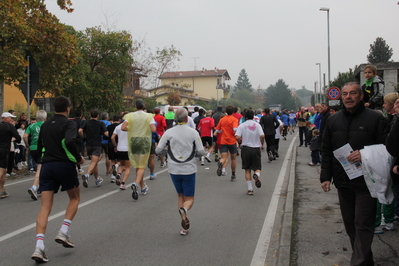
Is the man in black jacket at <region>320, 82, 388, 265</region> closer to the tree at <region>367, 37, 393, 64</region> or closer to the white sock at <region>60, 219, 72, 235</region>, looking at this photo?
the white sock at <region>60, 219, 72, 235</region>

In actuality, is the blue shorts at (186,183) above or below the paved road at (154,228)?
above

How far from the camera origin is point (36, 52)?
1575cm

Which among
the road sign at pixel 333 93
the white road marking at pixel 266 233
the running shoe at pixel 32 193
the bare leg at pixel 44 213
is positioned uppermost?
the road sign at pixel 333 93

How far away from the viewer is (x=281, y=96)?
124m

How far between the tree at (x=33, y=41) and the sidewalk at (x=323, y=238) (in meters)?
10.2

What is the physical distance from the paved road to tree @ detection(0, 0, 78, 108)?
17.7 ft

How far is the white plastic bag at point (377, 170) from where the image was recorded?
423 centimetres

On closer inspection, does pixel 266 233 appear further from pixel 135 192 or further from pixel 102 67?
pixel 102 67

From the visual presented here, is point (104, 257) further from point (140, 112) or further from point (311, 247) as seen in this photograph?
point (140, 112)

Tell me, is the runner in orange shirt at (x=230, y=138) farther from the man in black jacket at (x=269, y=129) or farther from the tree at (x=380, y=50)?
the tree at (x=380, y=50)

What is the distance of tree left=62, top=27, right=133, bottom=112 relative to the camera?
23.5 meters

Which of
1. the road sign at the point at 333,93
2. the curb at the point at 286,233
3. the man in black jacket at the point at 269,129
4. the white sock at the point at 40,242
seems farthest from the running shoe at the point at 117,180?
the road sign at the point at 333,93

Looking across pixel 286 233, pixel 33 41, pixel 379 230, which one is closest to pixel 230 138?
pixel 286 233

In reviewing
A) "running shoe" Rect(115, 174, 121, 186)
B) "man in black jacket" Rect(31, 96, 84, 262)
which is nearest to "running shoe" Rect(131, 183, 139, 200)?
"running shoe" Rect(115, 174, 121, 186)
